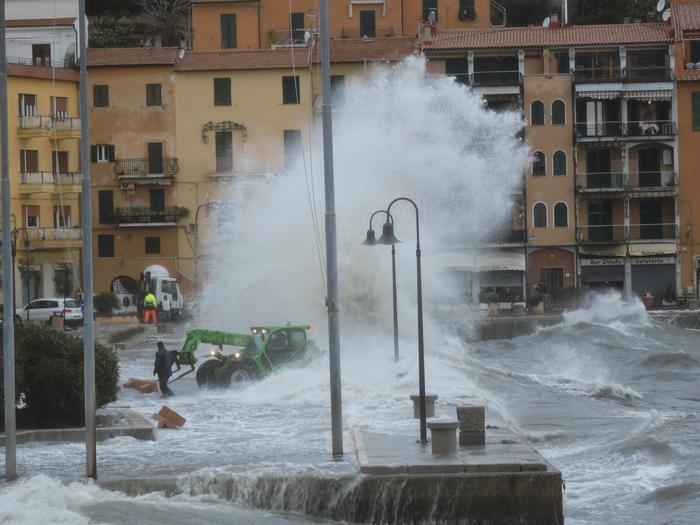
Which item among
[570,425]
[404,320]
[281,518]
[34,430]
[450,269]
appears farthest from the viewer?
[450,269]

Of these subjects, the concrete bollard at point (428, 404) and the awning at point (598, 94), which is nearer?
the concrete bollard at point (428, 404)

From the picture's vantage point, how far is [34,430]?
23.7 meters

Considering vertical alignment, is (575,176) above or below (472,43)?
below

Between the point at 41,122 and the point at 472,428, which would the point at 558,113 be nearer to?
the point at 41,122

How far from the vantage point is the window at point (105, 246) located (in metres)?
70.5

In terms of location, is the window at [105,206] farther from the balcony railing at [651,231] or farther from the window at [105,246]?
the balcony railing at [651,231]

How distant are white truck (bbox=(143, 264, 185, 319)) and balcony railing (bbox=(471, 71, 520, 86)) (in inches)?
707

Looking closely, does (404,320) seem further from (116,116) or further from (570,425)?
(116,116)

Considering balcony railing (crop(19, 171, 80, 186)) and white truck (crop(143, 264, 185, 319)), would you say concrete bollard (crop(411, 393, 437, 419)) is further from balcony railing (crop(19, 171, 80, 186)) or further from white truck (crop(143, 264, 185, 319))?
balcony railing (crop(19, 171, 80, 186))

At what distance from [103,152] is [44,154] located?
3873 millimetres

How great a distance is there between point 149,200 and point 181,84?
6010 mm

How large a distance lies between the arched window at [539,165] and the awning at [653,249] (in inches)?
227

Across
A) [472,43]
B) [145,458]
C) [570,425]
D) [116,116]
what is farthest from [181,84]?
[145,458]

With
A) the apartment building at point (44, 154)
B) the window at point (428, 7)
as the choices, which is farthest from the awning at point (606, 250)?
the apartment building at point (44, 154)
